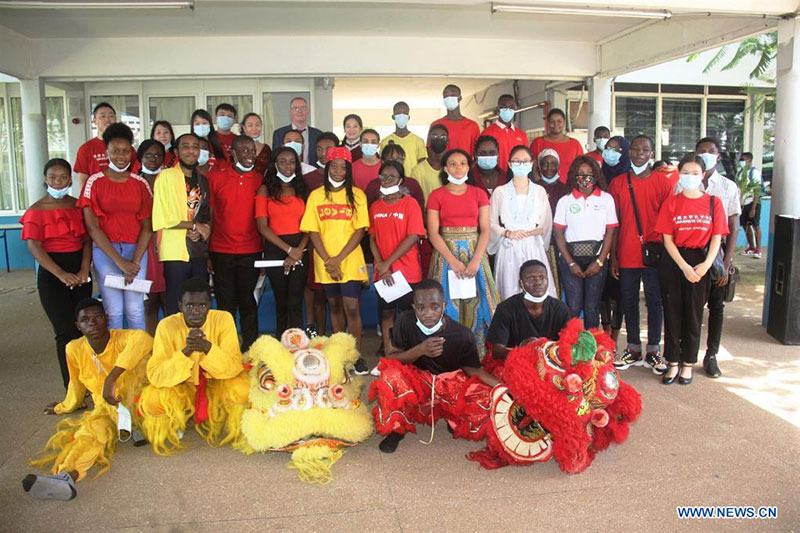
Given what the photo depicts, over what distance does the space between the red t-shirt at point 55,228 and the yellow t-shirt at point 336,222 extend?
1.71m

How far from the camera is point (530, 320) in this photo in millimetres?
4383

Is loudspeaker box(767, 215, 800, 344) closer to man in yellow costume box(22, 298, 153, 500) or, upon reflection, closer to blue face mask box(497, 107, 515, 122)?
blue face mask box(497, 107, 515, 122)

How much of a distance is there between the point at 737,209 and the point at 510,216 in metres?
2.10

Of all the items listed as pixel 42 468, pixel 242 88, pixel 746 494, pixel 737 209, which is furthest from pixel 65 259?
pixel 242 88

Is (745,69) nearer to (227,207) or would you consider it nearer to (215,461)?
(227,207)

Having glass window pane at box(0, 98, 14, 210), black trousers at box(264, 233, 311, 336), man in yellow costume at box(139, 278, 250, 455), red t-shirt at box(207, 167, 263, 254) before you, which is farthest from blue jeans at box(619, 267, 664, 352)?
glass window pane at box(0, 98, 14, 210)

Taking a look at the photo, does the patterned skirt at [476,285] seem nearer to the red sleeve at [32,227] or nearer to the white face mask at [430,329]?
the white face mask at [430,329]

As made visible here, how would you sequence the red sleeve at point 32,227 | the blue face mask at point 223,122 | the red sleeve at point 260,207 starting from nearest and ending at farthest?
the red sleeve at point 32,227, the red sleeve at point 260,207, the blue face mask at point 223,122

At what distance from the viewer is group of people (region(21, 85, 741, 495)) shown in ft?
16.0

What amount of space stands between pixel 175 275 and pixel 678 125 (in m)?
14.4

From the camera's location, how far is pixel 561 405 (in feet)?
11.3

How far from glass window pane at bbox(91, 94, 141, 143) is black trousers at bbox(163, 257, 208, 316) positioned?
25.7 ft

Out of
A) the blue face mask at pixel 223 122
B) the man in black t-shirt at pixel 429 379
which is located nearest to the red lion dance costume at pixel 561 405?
the man in black t-shirt at pixel 429 379

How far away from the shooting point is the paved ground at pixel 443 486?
10.3 feet
